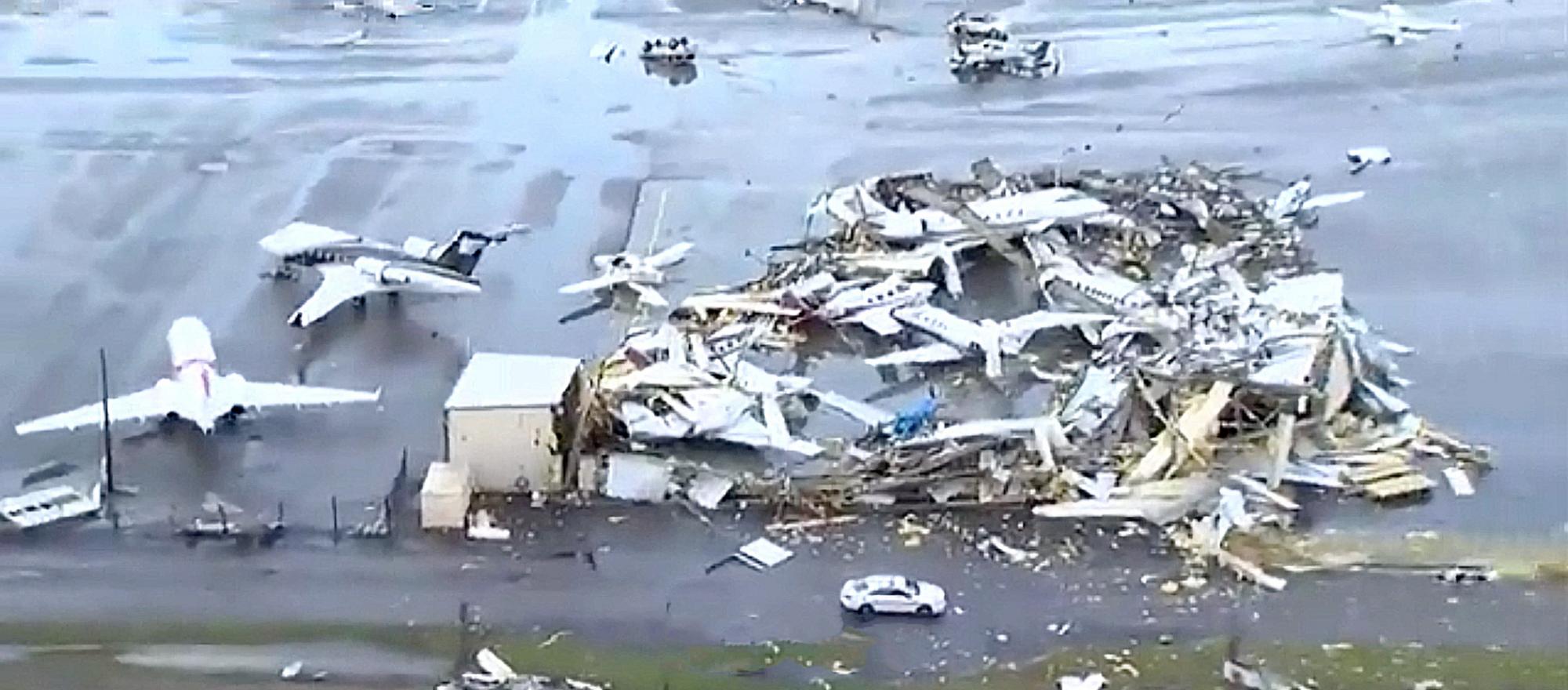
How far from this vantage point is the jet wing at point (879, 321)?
4181 centimetres

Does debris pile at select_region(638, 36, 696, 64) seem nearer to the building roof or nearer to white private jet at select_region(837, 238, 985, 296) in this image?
white private jet at select_region(837, 238, 985, 296)

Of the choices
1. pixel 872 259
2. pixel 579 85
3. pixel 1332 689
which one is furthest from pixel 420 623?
pixel 579 85

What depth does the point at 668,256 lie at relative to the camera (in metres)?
45.8

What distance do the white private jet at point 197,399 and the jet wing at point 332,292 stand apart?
12.6 ft

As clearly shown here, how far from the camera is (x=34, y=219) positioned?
49.2m

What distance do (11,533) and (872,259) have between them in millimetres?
17052

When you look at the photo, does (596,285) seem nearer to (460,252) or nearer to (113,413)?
(460,252)

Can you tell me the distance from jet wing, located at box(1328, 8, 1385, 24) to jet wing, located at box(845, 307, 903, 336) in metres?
26.9

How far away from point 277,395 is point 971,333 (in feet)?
39.3

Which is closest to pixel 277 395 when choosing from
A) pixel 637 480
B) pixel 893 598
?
pixel 637 480

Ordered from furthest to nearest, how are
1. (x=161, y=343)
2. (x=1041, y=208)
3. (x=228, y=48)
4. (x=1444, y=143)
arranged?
(x=228, y=48) < (x=1444, y=143) < (x=1041, y=208) < (x=161, y=343)

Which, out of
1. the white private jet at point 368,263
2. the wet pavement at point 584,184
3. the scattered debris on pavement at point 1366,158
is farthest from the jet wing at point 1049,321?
the scattered debris on pavement at point 1366,158

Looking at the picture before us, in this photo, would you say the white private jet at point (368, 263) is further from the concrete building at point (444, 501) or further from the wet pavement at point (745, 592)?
the wet pavement at point (745, 592)

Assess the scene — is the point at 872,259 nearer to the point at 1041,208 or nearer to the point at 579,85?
the point at 1041,208
